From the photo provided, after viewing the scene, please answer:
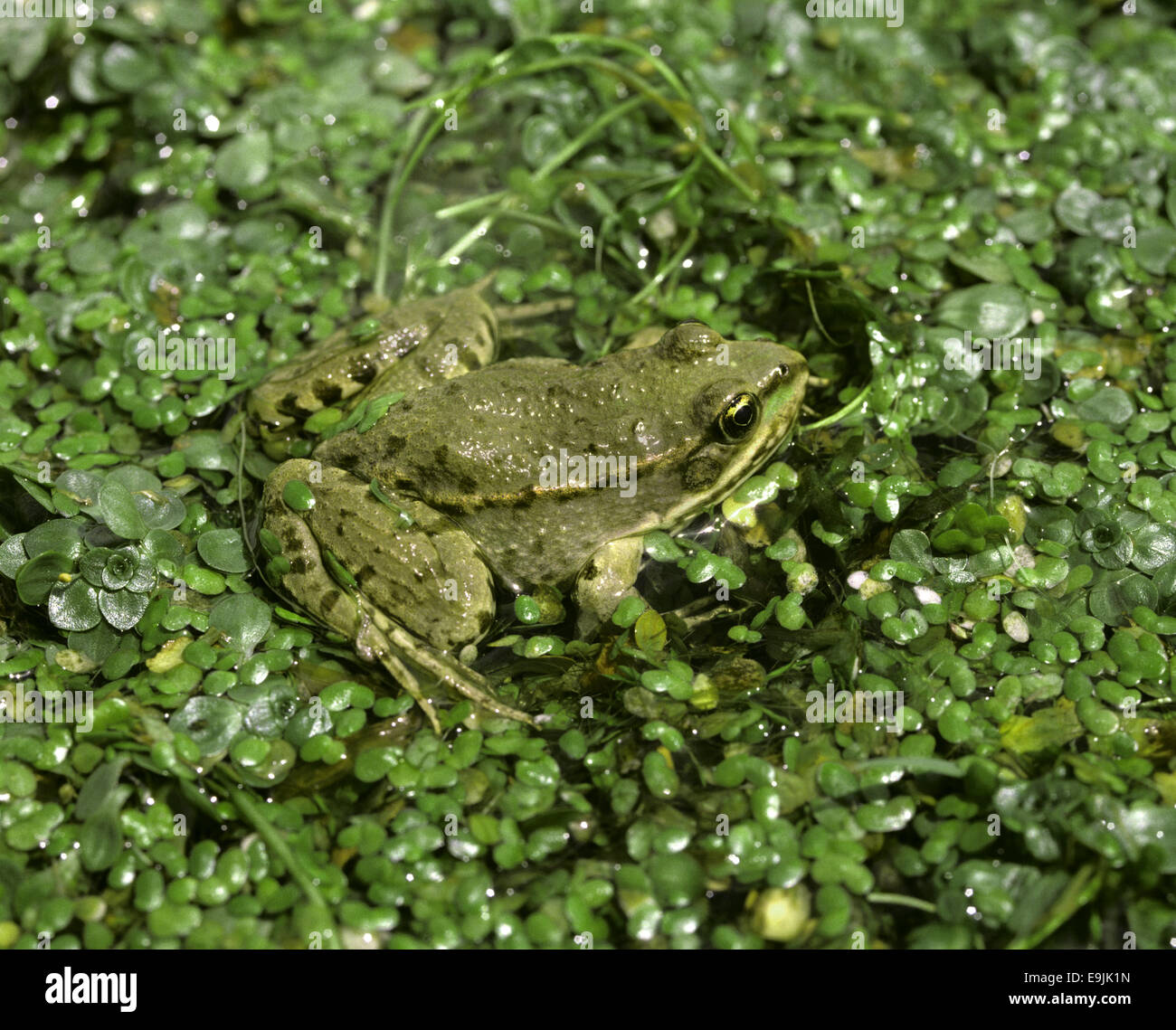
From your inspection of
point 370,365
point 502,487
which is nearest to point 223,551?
point 370,365

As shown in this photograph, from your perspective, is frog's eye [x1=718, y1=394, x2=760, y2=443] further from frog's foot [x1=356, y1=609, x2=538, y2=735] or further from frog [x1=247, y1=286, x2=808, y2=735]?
frog's foot [x1=356, y1=609, x2=538, y2=735]

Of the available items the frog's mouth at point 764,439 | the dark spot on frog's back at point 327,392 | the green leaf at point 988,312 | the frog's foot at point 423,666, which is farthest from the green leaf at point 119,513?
the green leaf at point 988,312

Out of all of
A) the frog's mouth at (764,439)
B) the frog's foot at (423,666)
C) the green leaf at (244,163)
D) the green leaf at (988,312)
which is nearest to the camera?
the frog's foot at (423,666)

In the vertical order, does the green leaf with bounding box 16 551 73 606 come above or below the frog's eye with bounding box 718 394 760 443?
below

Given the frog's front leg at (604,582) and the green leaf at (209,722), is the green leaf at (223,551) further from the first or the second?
the frog's front leg at (604,582)

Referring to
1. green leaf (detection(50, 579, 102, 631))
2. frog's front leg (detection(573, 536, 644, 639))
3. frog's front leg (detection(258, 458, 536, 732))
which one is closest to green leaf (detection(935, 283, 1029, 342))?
frog's front leg (detection(573, 536, 644, 639))

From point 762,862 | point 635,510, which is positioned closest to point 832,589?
point 635,510
